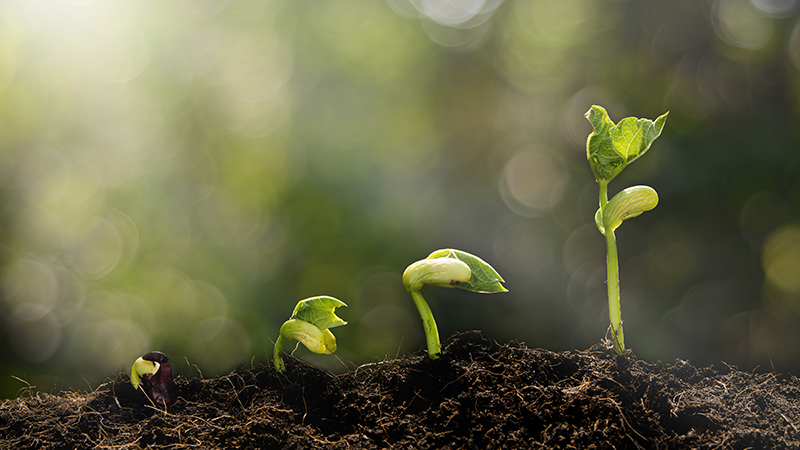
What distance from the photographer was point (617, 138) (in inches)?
30.5

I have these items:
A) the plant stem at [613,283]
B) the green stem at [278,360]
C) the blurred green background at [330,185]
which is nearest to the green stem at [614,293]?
the plant stem at [613,283]

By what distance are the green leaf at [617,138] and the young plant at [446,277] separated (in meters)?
0.31

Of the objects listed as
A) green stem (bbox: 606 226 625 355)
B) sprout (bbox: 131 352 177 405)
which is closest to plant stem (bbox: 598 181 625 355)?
green stem (bbox: 606 226 625 355)

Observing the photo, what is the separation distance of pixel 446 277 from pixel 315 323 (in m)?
0.32

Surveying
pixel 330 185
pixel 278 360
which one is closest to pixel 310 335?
pixel 278 360

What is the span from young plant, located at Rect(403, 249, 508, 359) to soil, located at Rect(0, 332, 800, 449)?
0.08 m

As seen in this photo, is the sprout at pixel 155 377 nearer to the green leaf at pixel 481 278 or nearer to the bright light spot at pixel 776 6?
the green leaf at pixel 481 278

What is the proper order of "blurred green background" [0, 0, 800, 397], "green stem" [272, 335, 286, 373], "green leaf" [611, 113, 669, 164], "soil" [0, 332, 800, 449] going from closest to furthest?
"soil" [0, 332, 800, 449] → "green leaf" [611, 113, 669, 164] → "green stem" [272, 335, 286, 373] → "blurred green background" [0, 0, 800, 397]

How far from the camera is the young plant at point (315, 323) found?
2.77 feet

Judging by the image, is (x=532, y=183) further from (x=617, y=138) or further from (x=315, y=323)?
(x=315, y=323)

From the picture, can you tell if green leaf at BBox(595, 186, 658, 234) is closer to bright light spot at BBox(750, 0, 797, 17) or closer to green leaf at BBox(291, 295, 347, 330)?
green leaf at BBox(291, 295, 347, 330)

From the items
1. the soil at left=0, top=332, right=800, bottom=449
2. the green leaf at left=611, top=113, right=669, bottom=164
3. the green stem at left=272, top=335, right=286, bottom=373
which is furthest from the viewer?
the green stem at left=272, top=335, right=286, bottom=373

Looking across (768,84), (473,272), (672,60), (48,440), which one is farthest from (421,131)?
(48,440)

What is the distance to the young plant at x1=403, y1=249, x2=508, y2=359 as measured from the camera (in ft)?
2.44
